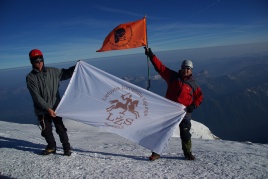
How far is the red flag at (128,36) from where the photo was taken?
7359 mm

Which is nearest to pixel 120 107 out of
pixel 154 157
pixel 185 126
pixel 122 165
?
pixel 122 165

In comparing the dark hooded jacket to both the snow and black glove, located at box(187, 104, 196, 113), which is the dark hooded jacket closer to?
the snow

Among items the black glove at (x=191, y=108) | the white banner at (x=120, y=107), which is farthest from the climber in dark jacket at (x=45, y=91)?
the black glove at (x=191, y=108)

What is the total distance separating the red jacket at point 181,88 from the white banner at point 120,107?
0.24m

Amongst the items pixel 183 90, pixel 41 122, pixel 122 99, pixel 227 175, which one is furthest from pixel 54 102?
pixel 227 175

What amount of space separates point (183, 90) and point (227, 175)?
253 cm

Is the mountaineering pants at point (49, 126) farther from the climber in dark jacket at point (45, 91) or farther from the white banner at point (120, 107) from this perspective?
the white banner at point (120, 107)

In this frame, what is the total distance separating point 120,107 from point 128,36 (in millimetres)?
2544

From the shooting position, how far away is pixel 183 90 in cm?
638

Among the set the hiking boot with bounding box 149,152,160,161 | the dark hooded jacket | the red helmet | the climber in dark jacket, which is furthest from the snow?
the red helmet

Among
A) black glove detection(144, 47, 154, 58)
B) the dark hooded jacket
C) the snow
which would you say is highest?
black glove detection(144, 47, 154, 58)

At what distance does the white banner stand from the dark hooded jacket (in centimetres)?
35

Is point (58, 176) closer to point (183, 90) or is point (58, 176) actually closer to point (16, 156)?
point (16, 156)

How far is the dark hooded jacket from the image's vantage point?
19.1ft
